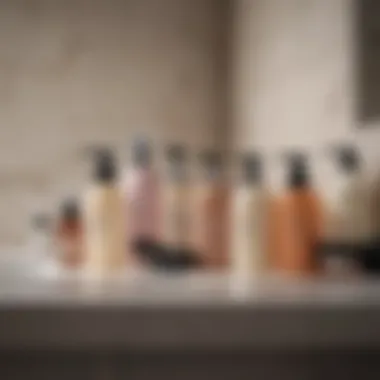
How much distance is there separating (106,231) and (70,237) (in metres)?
0.18

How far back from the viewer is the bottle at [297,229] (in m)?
0.98

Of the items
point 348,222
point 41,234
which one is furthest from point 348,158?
point 41,234

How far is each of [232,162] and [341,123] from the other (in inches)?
24.0

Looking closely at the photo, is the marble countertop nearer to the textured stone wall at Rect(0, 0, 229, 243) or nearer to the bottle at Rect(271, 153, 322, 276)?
the bottle at Rect(271, 153, 322, 276)

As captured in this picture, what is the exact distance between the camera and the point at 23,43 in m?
1.73

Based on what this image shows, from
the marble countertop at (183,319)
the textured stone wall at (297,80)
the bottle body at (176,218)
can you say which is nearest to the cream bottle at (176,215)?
the bottle body at (176,218)

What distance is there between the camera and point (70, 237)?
3.89 ft

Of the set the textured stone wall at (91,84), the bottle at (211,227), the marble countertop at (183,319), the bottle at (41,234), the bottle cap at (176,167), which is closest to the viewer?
the marble countertop at (183,319)

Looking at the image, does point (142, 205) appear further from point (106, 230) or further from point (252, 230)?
point (252, 230)

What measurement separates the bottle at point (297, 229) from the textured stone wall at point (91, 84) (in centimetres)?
77

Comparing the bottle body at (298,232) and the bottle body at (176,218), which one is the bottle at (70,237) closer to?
the bottle body at (176,218)

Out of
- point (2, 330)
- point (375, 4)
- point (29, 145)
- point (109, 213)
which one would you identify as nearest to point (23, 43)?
point (29, 145)

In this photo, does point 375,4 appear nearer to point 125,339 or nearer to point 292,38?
point 292,38

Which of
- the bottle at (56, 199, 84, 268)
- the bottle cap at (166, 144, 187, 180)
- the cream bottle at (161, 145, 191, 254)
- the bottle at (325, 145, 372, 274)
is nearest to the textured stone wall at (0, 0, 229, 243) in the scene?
the bottle cap at (166, 144, 187, 180)
